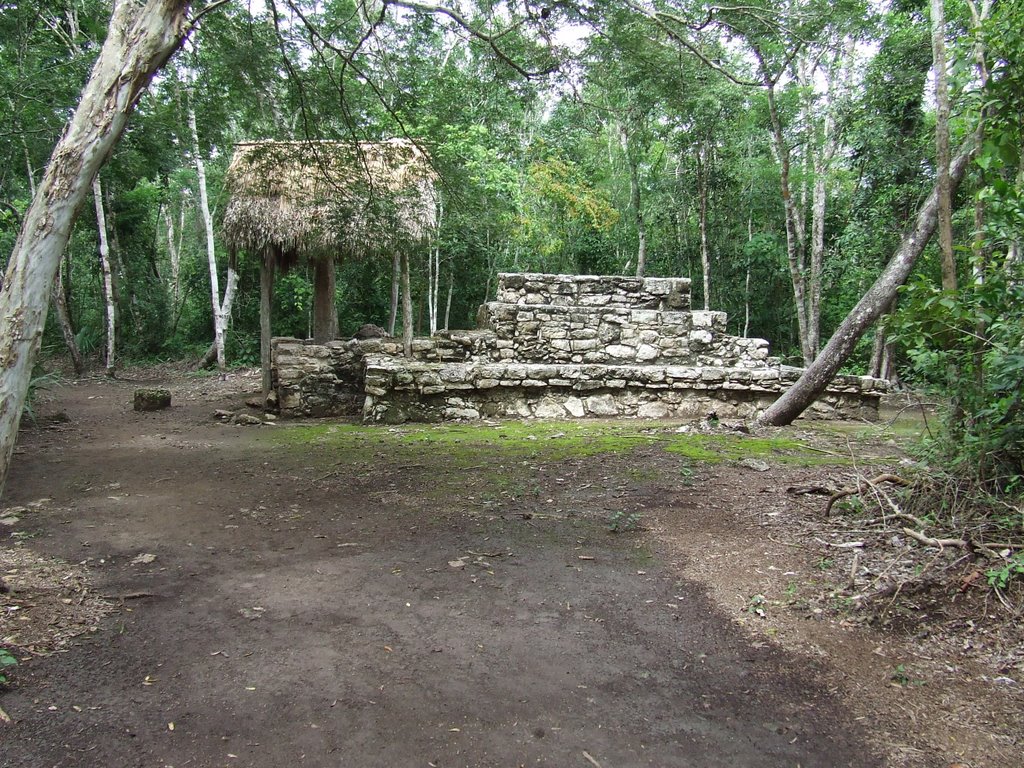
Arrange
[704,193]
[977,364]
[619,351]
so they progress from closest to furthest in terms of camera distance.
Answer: [977,364] < [619,351] < [704,193]

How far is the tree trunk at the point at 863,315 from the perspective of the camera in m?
6.14

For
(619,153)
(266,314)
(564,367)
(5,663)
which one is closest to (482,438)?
(564,367)

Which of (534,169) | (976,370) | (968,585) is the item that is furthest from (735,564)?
(534,169)

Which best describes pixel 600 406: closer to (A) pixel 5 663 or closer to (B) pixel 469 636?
(B) pixel 469 636

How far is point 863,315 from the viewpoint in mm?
6672

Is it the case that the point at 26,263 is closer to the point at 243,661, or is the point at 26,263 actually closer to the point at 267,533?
the point at 243,661

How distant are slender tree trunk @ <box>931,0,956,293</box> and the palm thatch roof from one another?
466cm

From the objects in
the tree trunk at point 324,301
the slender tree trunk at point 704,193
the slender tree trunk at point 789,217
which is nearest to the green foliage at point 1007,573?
the slender tree trunk at point 789,217

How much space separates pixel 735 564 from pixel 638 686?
1409 millimetres

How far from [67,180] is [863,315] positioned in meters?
6.86

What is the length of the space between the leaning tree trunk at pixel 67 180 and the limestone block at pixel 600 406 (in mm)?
6621

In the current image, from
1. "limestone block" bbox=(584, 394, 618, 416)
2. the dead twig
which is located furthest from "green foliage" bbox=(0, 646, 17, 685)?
"limestone block" bbox=(584, 394, 618, 416)

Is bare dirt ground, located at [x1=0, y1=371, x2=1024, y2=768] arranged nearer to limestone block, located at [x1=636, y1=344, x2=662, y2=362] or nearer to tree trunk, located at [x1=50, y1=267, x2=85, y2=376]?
limestone block, located at [x1=636, y1=344, x2=662, y2=362]

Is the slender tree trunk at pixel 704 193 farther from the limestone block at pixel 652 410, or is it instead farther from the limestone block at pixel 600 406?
the limestone block at pixel 600 406
